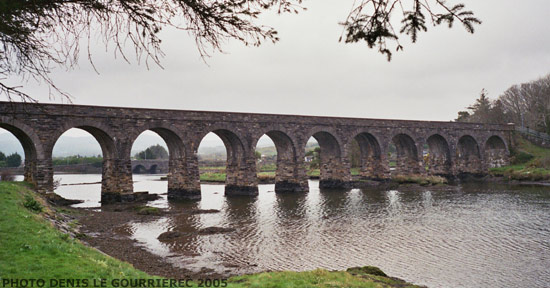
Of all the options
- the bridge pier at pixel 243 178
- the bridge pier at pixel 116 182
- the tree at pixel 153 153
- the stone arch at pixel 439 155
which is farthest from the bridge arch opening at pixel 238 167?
the tree at pixel 153 153

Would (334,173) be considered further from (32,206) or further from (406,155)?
(32,206)

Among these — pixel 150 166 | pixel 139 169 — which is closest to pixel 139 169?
pixel 139 169

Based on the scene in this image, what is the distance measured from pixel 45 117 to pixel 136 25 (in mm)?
22419

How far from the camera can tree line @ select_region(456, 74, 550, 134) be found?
5844 centimetres

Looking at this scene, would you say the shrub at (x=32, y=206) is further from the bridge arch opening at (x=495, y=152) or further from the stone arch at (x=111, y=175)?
the bridge arch opening at (x=495, y=152)

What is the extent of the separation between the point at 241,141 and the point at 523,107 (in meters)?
56.6

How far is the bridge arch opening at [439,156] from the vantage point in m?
47.0

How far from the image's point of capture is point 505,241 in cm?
1508

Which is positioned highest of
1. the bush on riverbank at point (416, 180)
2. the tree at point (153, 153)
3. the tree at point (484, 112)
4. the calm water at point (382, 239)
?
the tree at point (484, 112)

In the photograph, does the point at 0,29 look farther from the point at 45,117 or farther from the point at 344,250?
the point at 45,117

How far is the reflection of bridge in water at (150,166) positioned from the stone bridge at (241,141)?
165 ft

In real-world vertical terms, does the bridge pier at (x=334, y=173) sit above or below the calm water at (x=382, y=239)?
above

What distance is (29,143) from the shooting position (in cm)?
2498

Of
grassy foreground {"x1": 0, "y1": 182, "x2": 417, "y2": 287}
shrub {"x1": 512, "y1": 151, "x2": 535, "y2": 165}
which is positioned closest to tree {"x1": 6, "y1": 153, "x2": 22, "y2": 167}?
grassy foreground {"x1": 0, "y1": 182, "x2": 417, "y2": 287}
